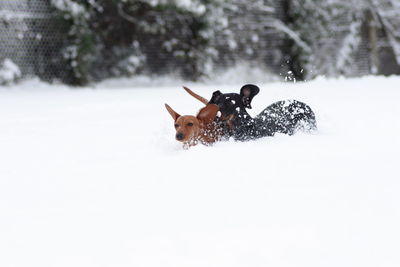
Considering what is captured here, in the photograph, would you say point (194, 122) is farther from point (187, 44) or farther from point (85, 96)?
point (187, 44)

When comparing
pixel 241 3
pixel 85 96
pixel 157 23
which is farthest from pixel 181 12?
pixel 85 96

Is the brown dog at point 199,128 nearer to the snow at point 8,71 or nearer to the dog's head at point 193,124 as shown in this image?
the dog's head at point 193,124

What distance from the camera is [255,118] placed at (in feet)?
9.51

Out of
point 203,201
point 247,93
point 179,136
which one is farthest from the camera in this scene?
point 247,93

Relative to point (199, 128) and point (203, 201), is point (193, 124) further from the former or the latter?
point (203, 201)

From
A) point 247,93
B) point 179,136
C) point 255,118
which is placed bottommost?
point 179,136

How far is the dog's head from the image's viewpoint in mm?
2551

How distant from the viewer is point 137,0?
845cm

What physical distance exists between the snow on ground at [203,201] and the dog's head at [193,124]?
0.11 meters

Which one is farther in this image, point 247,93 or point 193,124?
point 247,93

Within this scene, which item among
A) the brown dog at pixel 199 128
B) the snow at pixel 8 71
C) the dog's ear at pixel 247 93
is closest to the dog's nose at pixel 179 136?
the brown dog at pixel 199 128

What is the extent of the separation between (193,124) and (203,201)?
914mm

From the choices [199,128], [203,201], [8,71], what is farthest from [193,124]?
[8,71]

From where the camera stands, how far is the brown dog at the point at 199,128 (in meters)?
2.56
